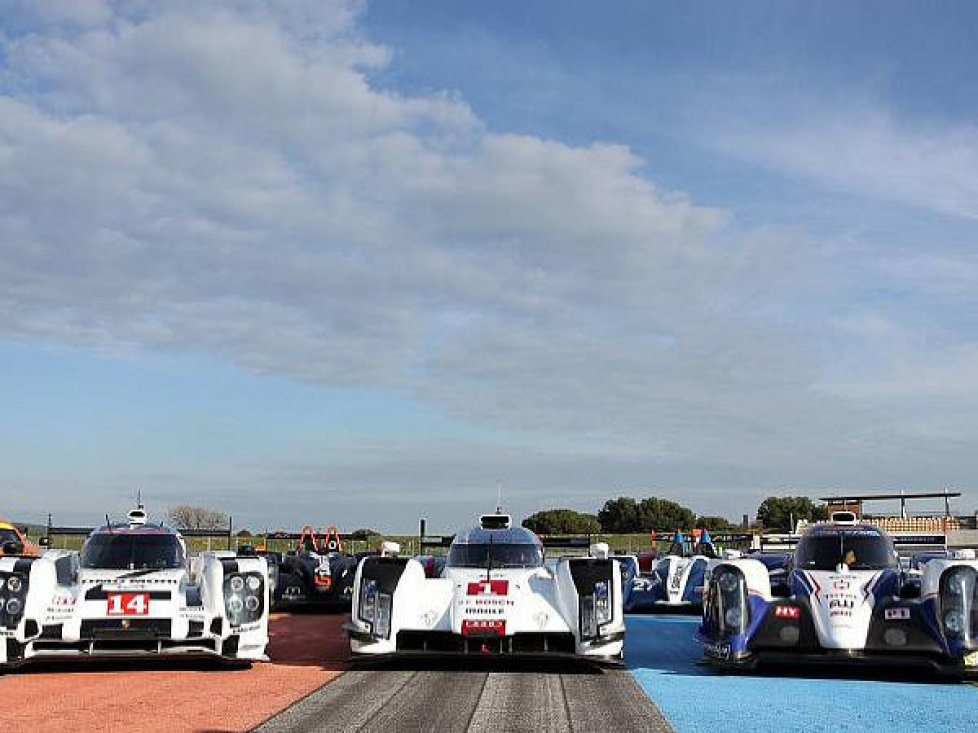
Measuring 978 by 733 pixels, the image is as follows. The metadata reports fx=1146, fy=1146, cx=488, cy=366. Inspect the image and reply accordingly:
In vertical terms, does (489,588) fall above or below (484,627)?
above

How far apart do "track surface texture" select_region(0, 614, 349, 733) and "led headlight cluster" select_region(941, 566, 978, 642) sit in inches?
260

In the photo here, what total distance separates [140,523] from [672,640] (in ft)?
26.1

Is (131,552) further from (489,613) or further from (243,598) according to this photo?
(489,613)

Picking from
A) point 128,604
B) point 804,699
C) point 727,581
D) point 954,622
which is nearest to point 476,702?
point 804,699

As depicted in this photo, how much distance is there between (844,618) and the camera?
40.9 feet

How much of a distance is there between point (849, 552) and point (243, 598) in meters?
7.52

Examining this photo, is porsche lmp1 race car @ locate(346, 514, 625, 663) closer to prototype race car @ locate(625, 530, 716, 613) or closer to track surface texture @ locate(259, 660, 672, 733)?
track surface texture @ locate(259, 660, 672, 733)

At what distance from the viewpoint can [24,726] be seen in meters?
9.09

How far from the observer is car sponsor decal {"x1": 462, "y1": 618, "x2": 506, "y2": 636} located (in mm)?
12680

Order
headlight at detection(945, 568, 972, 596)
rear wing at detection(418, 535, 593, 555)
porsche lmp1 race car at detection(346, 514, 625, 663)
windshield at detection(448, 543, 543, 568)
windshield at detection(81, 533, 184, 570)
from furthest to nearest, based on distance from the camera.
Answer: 1. rear wing at detection(418, 535, 593, 555)
2. windshield at detection(448, 543, 543, 568)
3. windshield at detection(81, 533, 184, 570)
4. porsche lmp1 race car at detection(346, 514, 625, 663)
5. headlight at detection(945, 568, 972, 596)

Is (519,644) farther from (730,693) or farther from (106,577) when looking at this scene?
(106,577)

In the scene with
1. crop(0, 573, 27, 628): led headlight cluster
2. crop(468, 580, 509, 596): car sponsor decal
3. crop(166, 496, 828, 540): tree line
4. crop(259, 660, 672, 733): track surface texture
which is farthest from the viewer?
crop(166, 496, 828, 540): tree line

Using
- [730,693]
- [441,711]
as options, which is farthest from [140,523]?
[730,693]

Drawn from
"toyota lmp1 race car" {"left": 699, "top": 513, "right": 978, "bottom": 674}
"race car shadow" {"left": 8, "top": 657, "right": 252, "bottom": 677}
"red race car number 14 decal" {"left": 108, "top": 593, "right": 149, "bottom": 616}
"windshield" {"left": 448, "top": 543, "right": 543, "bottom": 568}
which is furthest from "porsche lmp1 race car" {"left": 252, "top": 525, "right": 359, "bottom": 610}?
"toyota lmp1 race car" {"left": 699, "top": 513, "right": 978, "bottom": 674}
